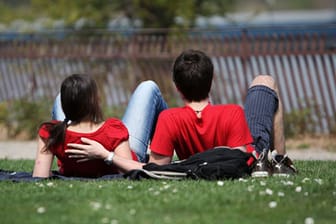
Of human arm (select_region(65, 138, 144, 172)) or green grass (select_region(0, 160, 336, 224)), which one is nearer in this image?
green grass (select_region(0, 160, 336, 224))

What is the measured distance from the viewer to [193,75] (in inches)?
233

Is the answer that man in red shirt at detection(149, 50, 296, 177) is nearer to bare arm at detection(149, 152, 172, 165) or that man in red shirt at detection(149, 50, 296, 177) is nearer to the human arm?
bare arm at detection(149, 152, 172, 165)

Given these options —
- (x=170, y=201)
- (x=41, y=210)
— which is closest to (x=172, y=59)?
(x=170, y=201)

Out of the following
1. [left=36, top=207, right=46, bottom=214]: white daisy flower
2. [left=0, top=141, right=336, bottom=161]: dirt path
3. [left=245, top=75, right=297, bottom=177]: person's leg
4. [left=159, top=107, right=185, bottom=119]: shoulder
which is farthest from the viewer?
[left=0, top=141, right=336, bottom=161]: dirt path

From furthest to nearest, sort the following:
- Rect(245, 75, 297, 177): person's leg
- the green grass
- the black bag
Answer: Rect(245, 75, 297, 177): person's leg, the black bag, the green grass

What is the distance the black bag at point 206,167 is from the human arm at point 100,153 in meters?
0.07

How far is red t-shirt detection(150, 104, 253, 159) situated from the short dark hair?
109 mm

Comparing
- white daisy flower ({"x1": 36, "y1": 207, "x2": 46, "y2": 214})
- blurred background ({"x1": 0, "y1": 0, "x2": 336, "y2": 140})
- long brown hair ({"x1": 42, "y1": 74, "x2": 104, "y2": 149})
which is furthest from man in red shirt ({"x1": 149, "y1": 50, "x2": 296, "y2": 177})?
blurred background ({"x1": 0, "y1": 0, "x2": 336, "y2": 140})

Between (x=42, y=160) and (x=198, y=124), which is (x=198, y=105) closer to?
(x=198, y=124)

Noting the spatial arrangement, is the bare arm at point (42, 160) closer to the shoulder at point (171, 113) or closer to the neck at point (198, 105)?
the shoulder at point (171, 113)

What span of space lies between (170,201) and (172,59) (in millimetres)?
7365

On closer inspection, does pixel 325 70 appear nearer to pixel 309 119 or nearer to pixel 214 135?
pixel 309 119

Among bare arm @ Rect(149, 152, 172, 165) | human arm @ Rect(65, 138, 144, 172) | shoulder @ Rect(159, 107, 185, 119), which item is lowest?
bare arm @ Rect(149, 152, 172, 165)

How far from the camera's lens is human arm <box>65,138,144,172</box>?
5.82 meters
